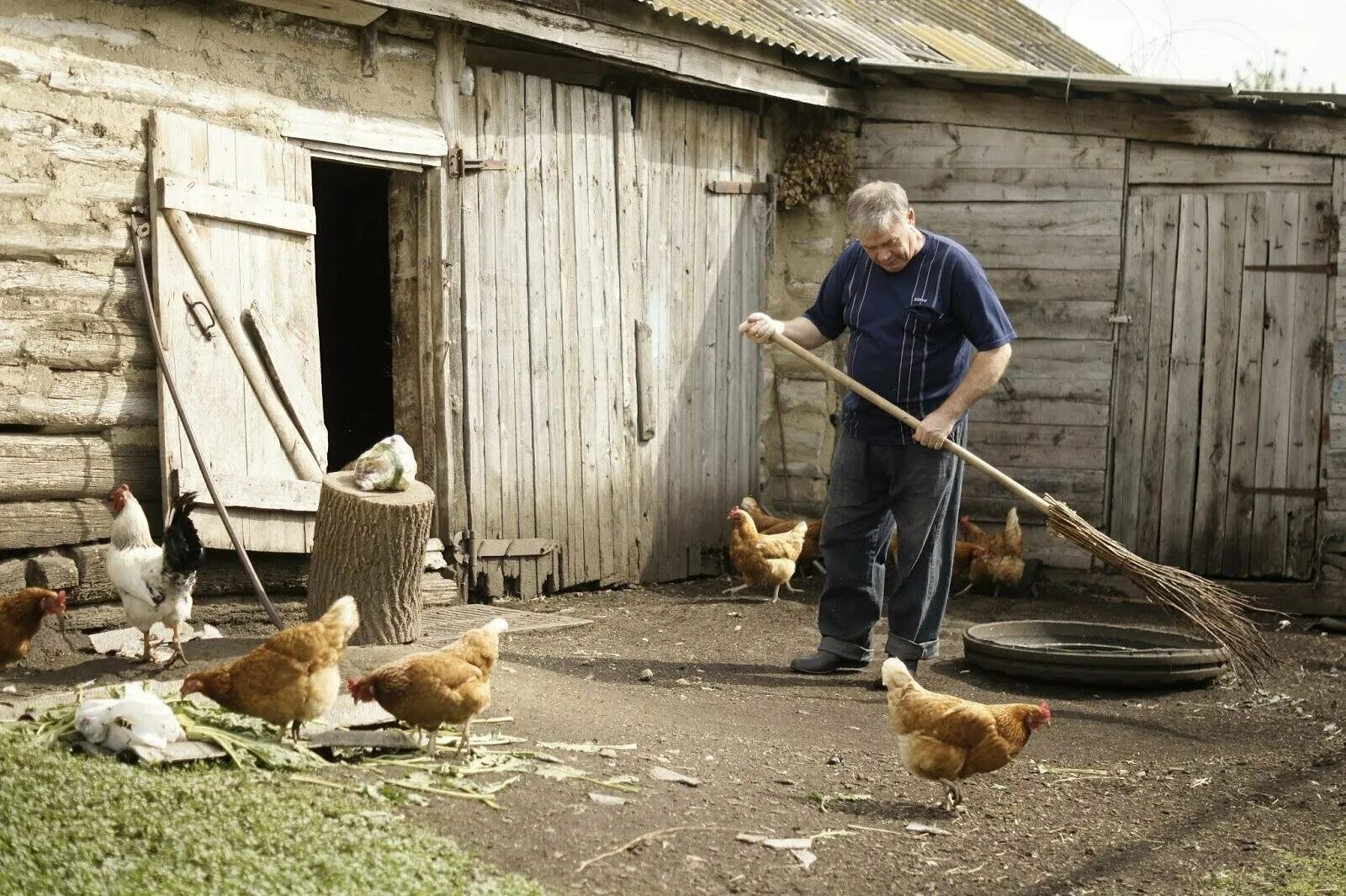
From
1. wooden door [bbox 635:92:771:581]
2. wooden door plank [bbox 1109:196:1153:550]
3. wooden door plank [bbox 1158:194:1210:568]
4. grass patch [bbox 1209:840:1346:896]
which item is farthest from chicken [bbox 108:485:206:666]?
wooden door plank [bbox 1158:194:1210:568]

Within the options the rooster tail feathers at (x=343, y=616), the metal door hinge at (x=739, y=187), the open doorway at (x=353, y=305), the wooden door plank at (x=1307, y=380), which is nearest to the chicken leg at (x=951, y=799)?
the rooster tail feathers at (x=343, y=616)

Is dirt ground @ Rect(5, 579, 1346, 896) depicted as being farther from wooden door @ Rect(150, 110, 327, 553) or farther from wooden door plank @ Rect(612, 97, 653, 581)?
wooden door plank @ Rect(612, 97, 653, 581)

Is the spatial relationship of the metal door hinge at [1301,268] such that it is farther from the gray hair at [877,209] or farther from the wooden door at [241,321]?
the wooden door at [241,321]

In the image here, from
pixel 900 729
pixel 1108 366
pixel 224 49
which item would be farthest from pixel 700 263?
pixel 900 729

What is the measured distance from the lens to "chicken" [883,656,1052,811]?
17.1ft

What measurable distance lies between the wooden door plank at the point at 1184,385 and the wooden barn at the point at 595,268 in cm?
2

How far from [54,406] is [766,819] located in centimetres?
384

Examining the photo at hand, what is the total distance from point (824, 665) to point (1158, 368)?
419 cm

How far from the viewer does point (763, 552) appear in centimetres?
959

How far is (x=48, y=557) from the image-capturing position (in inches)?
266

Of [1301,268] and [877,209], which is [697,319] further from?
[1301,268]

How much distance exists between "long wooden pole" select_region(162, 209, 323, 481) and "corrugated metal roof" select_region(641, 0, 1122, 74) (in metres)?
3.23

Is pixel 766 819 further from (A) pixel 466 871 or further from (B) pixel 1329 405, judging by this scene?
(B) pixel 1329 405

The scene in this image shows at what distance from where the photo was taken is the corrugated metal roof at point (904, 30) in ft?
33.7
